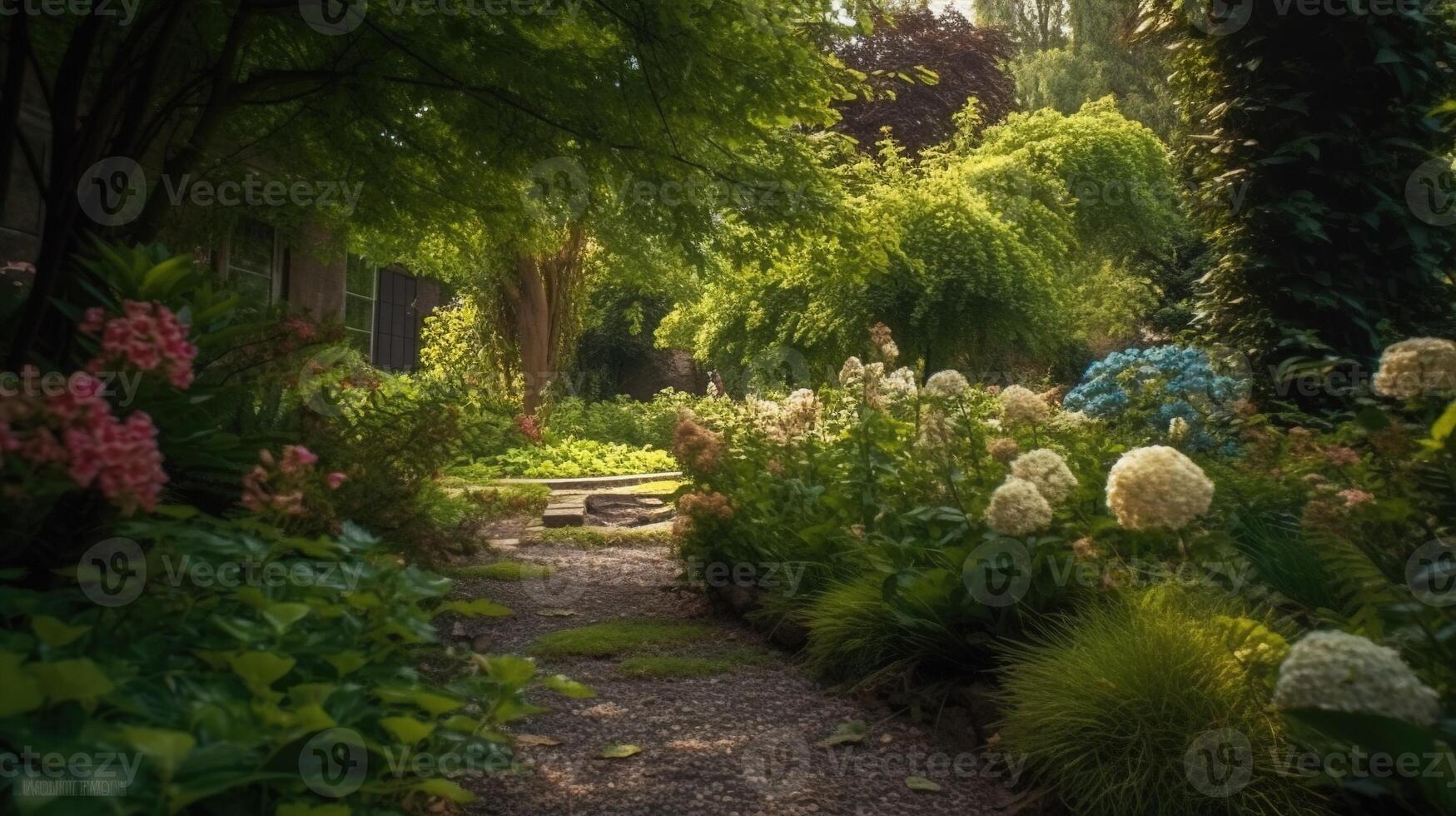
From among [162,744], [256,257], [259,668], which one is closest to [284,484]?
[259,668]

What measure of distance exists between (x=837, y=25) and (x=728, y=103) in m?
0.96

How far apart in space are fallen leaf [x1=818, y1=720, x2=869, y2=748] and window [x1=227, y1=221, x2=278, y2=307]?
6.41 m

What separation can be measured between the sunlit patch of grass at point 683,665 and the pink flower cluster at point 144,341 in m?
2.66

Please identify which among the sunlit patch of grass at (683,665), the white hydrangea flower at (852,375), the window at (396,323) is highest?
the window at (396,323)

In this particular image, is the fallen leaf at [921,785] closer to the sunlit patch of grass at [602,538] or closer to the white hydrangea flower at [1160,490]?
the white hydrangea flower at [1160,490]

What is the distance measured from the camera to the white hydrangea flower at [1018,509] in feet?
10.9

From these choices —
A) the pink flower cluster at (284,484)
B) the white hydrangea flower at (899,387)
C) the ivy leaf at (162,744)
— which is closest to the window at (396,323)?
the white hydrangea flower at (899,387)

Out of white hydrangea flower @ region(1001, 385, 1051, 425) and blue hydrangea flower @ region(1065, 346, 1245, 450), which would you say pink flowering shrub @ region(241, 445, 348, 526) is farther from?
blue hydrangea flower @ region(1065, 346, 1245, 450)

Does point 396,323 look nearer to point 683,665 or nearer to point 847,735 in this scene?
point 683,665

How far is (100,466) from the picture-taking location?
68.1 inches

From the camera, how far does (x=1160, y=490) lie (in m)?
2.85

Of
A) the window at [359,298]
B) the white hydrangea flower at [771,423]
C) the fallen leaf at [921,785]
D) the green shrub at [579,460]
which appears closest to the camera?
the fallen leaf at [921,785]

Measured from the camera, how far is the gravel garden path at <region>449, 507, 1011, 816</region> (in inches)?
120

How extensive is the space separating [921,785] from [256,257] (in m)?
7.69
